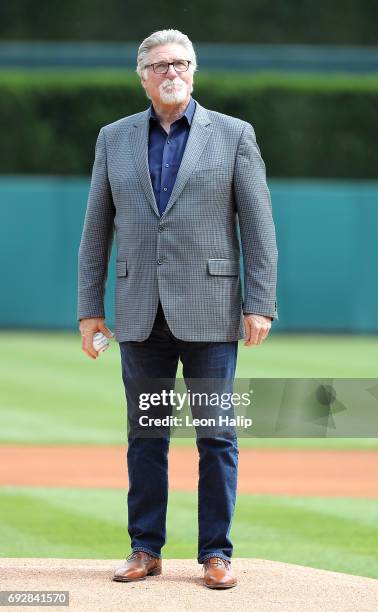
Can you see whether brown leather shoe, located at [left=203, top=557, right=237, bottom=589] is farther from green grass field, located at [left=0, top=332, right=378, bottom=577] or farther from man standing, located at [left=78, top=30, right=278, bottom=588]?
green grass field, located at [left=0, top=332, right=378, bottom=577]

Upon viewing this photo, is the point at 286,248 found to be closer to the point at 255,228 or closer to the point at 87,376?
the point at 87,376

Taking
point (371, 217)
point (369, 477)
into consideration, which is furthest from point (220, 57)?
point (369, 477)

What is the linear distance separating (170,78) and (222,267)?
2.16 feet

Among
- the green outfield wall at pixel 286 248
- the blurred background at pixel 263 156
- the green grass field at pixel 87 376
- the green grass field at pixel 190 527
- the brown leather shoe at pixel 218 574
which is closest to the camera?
the brown leather shoe at pixel 218 574

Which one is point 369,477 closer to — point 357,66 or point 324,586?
point 324,586

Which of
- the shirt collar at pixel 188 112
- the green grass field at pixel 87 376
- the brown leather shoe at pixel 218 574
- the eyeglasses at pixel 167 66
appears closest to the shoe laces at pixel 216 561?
the brown leather shoe at pixel 218 574

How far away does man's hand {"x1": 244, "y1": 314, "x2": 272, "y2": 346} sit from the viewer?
4578 millimetres

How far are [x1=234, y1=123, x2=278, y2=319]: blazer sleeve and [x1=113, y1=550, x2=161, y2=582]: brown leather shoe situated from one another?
3.02ft

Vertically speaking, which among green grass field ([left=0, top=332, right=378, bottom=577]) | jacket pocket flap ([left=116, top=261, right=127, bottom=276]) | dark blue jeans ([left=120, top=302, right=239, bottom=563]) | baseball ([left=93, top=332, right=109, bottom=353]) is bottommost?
green grass field ([left=0, top=332, right=378, bottom=577])

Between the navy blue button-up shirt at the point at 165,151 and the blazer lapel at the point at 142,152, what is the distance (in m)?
0.03

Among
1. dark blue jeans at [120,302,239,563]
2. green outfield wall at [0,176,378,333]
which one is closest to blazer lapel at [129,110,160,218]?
dark blue jeans at [120,302,239,563]

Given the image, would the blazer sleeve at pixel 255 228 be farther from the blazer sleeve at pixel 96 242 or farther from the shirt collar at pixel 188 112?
the blazer sleeve at pixel 96 242

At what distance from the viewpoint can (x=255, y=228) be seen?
4.59 metres

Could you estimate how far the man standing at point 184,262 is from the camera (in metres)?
4.57
